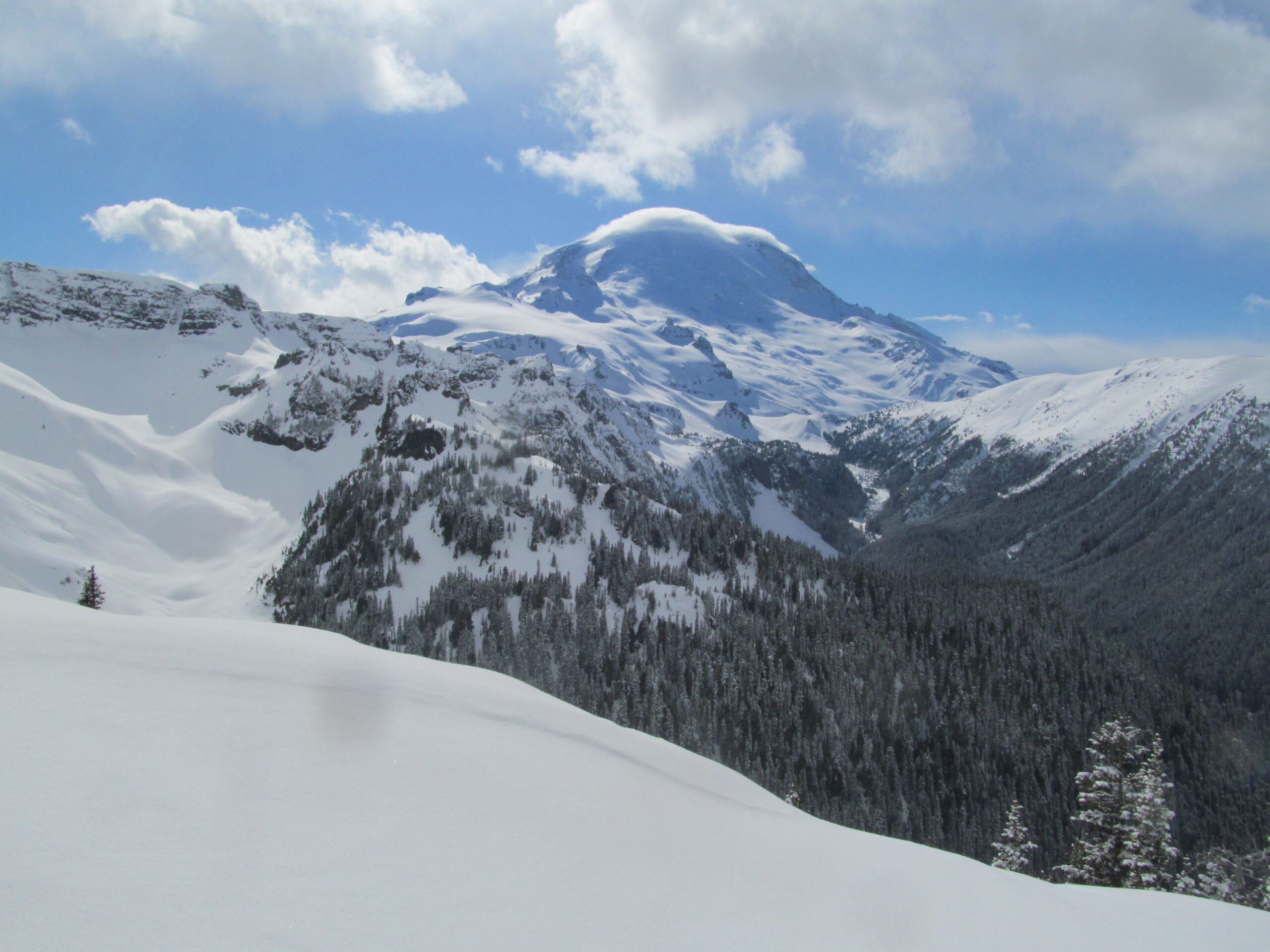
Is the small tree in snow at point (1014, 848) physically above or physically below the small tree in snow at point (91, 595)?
below

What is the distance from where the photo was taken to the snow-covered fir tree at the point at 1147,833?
91.3ft

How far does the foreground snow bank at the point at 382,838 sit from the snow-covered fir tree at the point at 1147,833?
21613mm

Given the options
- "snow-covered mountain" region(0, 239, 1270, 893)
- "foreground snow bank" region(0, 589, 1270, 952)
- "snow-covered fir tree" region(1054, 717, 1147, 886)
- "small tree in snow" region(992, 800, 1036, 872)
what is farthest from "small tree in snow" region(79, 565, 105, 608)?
"small tree in snow" region(992, 800, 1036, 872)

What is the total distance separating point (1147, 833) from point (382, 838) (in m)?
35.6

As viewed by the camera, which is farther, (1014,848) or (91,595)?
(91,595)

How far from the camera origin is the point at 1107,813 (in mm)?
29891

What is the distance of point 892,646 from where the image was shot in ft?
398

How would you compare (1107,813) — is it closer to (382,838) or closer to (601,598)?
(382,838)

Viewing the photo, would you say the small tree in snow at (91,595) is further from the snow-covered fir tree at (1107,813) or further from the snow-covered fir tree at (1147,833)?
the snow-covered fir tree at (1147,833)

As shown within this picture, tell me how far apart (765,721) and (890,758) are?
19842mm

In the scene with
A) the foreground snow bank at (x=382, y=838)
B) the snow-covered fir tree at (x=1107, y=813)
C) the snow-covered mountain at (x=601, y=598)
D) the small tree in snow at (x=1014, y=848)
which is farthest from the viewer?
the snow-covered mountain at (x=601, y=598)

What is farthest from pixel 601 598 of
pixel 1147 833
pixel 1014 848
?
pixel 1147 833

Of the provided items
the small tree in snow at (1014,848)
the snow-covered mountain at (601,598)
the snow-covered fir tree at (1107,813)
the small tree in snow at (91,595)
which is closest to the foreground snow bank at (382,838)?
the snow-covered fir tree at (1107,813)

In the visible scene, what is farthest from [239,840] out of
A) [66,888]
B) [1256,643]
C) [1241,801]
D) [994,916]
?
[1256,643]
